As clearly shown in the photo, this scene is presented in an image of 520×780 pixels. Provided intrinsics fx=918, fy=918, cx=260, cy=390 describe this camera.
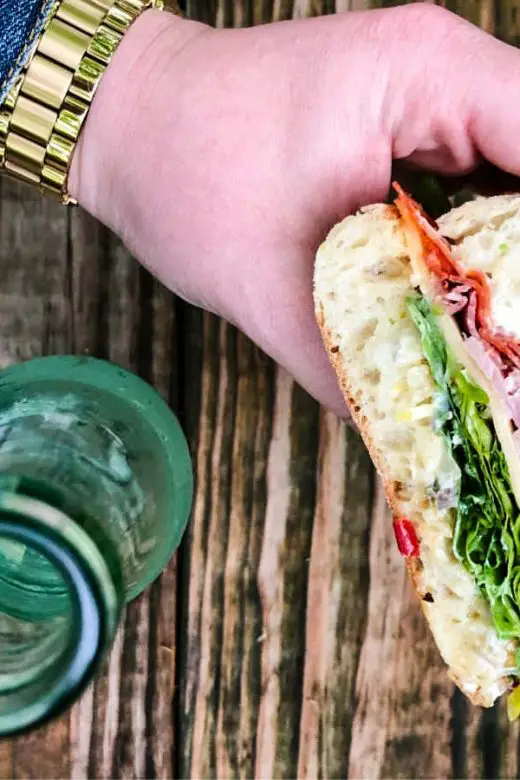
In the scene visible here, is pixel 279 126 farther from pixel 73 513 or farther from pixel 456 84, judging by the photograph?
pixel 73 513

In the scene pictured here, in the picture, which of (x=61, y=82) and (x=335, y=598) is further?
(x=335, y=598)

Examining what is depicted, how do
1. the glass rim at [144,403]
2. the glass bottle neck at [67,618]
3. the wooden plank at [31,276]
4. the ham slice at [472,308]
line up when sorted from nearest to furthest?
1. the glass bottle neck at [67,618]
2. the ham slice at [472,308]
3. the glass rim at [144,403]
4. the wooden plank at [31,276]

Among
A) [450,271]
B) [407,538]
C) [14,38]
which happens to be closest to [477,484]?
[407,538]

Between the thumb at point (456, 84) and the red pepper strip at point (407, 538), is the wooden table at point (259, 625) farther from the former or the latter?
the thumb at point (456, 84)

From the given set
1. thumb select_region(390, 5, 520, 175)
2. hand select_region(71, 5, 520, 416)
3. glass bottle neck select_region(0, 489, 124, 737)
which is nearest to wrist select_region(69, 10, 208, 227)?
hand select_region(71, 5, 520, 416)

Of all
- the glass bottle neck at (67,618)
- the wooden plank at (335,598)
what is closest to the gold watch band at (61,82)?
the glass bottle neck at (67,618)
